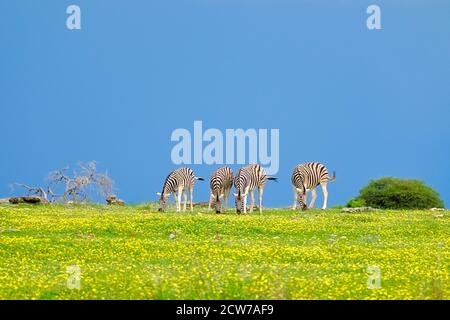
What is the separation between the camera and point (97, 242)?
3228 cm

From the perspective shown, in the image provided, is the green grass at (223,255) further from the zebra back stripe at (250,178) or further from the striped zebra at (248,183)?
the zebra back stripe at (250,178)

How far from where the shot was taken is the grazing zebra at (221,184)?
4909cm

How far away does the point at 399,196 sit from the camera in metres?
62.7

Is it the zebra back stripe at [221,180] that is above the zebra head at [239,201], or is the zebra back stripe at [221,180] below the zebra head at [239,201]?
above

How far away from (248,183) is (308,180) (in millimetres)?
6129

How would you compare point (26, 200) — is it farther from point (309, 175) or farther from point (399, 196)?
point (399, 196)

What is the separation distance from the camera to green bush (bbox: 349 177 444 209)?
205 feet

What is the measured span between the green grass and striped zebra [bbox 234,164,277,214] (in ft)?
8.14

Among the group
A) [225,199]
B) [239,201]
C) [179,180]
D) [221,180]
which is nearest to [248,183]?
[239,201]

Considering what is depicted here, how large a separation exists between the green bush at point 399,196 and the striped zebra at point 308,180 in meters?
8.81

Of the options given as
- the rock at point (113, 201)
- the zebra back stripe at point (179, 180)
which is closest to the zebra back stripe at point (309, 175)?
the zebra back stripe at point (179, 180)
